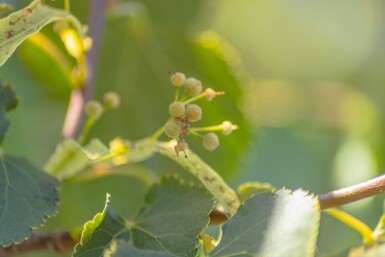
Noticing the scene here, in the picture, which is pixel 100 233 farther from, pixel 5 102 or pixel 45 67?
pixel 45 67

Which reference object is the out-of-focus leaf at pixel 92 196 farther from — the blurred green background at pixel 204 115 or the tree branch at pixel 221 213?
the tree branch at pixel 221 213

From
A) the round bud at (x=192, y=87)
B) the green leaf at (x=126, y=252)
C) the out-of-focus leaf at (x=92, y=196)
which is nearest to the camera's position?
the green leaf at (x=126, y=252)

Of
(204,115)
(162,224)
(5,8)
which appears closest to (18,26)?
(5,8)

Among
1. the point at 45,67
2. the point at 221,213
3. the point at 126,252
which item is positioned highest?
the point at 45,67

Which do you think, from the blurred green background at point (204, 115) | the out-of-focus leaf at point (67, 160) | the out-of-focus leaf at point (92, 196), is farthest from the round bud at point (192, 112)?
the out-of-focus leaf at point (92, 196)

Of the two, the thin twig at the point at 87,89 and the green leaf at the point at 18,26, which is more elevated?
the thin twig at the point at 87,89

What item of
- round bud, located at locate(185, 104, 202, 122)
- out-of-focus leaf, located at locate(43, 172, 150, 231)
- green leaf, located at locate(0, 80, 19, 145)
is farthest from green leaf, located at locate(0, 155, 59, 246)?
out-of-focus leaf, located at locate(43, 172, 150, 231)
